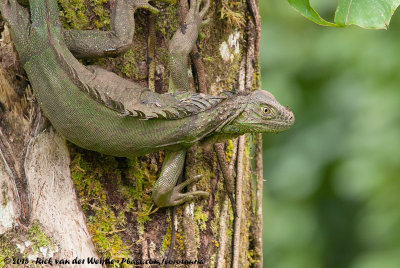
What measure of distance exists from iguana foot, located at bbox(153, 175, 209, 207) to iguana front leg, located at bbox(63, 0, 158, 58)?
1.20 metres

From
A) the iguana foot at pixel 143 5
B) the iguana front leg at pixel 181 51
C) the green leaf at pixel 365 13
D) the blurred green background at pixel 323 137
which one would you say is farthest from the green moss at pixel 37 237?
the blurred green background at pixel 323 137

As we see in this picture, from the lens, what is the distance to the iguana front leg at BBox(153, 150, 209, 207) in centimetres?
464

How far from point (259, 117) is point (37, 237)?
6.65 ft

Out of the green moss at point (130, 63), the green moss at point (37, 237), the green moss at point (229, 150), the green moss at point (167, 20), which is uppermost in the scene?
the green moss at point (167, 20)

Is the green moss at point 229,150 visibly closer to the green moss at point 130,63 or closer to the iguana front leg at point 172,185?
the iguana front leg at point 172,185

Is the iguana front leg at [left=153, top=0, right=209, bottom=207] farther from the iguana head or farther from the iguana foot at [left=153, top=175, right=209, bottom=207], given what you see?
the iguana head

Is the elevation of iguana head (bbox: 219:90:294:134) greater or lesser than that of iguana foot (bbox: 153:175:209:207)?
greater

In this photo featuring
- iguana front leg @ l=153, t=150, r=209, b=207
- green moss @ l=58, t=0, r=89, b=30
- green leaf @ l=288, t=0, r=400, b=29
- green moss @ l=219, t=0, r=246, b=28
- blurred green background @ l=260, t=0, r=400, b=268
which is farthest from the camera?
blurred green background @ l=260, t=0, r=400, b=268

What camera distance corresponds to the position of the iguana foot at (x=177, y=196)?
4.65m

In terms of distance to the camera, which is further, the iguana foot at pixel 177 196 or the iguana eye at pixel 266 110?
the iguana eye at pixel 266 110

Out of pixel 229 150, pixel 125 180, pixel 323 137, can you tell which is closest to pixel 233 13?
pixel 229 150

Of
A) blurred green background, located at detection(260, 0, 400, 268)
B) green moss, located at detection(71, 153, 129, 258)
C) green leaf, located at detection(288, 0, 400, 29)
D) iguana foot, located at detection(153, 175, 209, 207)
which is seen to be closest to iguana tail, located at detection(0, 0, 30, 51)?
green moss, located at detection(71, 153, 129, 258)

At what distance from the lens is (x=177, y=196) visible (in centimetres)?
474

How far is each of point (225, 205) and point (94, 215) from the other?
1151mm
